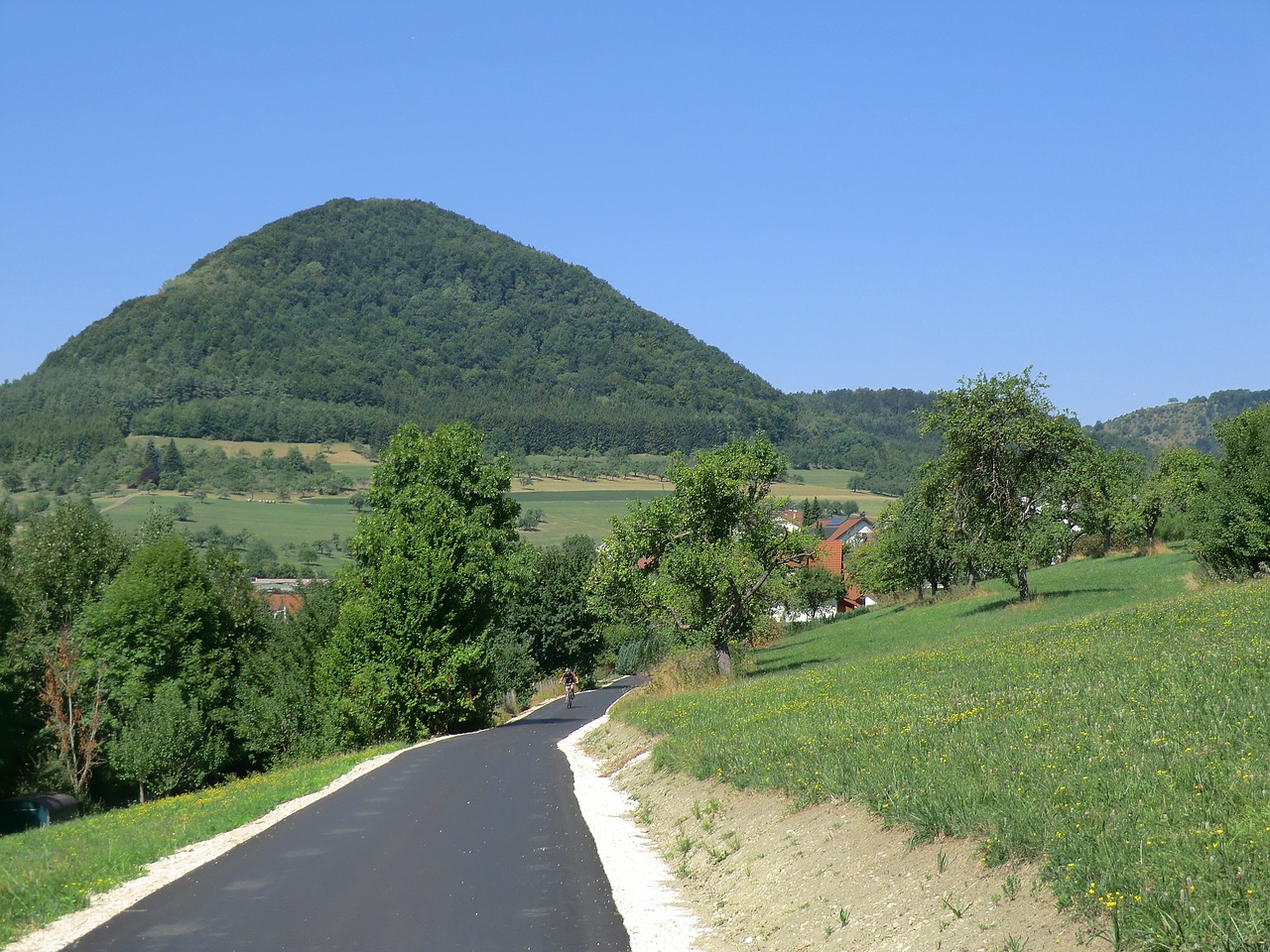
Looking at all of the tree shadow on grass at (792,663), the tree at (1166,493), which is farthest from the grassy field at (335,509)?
the tree shadow on grass at (792,663)

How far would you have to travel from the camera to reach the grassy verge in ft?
37.6

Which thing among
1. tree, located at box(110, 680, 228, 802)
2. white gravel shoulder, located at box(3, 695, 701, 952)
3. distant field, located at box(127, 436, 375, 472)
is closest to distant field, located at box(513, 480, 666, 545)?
distant field, located at box(127, 436, 375, 472)

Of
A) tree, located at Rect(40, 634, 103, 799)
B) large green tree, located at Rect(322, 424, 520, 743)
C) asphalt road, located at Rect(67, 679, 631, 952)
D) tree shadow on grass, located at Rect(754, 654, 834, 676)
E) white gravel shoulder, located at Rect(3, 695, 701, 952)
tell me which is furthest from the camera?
tree, located at Rect(40, 634, 103, 799)

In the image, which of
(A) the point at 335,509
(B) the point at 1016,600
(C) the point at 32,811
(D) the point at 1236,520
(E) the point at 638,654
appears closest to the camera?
(D) the point at 1236,520

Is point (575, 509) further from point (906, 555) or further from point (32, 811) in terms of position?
point (32, 811)

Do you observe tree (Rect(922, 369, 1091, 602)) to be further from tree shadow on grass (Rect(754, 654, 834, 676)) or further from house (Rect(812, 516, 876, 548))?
house (Rect(812, 516, 876, 548))

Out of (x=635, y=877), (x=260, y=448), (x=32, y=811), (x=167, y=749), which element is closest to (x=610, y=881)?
(x=635, y=877)

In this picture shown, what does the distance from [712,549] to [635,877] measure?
25.9 meters

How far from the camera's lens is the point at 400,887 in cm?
1198

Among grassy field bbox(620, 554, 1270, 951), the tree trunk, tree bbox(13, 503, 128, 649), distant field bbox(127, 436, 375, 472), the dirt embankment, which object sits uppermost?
distant field bbox(127, 436, 375, 472)

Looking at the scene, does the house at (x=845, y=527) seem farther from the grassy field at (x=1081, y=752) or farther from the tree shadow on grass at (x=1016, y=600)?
the grassy field at (x=1081, y=752)

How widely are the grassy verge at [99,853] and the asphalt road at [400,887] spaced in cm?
85

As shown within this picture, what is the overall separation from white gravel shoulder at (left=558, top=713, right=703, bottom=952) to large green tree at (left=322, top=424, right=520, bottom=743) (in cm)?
1995

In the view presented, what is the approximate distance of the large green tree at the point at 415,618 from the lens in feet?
127
